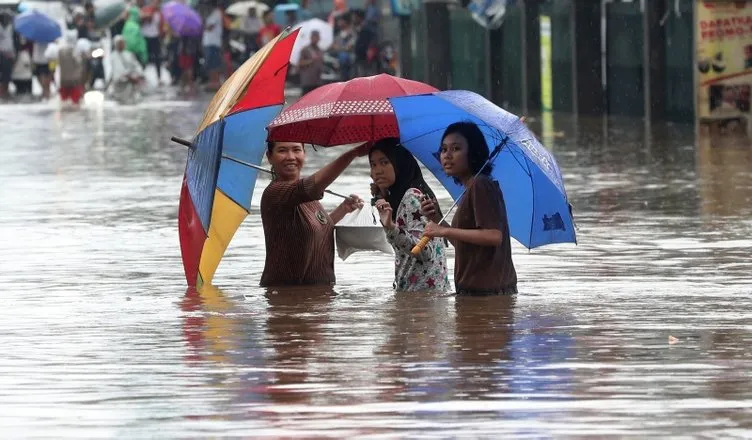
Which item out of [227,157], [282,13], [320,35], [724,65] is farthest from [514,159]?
[282,13]

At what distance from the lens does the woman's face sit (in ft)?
34.9

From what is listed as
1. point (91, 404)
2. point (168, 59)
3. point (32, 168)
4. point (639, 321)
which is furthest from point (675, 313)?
point (168, 59)

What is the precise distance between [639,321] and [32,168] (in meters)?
13.2

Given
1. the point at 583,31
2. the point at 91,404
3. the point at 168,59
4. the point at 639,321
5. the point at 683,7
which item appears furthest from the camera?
the point at 168,59

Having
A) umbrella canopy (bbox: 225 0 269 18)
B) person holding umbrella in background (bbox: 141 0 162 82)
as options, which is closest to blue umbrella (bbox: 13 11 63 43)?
person holding umbrella in background (bbox: 141 0 162 82)

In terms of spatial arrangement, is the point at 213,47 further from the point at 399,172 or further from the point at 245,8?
the point at 399,172

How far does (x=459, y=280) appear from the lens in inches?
410

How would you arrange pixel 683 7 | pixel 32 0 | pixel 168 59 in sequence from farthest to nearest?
pixel 32 0
pixel 168 59
pixel 683 7

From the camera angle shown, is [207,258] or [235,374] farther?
[207,258]

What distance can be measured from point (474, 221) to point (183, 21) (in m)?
36.0

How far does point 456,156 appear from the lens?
10039mm

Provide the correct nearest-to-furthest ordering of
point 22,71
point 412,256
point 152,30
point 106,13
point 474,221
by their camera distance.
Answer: point 474,221 → point 412,256 → point 22,71 → point 152,30 → point 106,13

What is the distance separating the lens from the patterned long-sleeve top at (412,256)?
33.7 ft

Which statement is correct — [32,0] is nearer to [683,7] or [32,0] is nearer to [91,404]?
[683,7]
